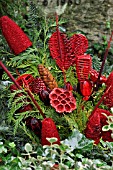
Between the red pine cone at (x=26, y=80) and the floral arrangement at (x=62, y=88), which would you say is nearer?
the floral arrangement at (x=62, y=88)

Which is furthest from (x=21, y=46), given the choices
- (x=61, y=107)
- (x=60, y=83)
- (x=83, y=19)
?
(x=83, y=19)

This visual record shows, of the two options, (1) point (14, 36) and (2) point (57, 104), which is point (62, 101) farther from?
(1) point (14, 36)

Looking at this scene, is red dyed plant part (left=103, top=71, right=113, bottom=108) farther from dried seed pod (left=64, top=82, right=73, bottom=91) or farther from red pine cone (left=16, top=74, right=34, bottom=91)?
red pine cone (left=16, top=74, right=34, bottom=91)

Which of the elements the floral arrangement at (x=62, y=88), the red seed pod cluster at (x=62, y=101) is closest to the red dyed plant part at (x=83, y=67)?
the floral arrangement at (x=62, y=88)

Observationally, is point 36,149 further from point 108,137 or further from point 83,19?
point 83,19

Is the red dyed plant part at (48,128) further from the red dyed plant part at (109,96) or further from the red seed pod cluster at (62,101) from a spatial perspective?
the red dyed plant part at (109,96)

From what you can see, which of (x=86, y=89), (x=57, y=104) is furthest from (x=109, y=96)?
(x=57, y=104)
